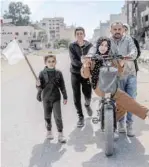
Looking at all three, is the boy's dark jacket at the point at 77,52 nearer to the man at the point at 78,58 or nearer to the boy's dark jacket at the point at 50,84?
the man at the point at 78,58

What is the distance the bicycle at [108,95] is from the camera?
219 inches

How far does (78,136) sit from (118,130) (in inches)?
27.2

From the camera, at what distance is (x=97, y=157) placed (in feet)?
18.5

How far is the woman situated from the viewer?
6.13 metres

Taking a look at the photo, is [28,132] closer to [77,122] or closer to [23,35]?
[77,122]

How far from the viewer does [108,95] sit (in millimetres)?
5930

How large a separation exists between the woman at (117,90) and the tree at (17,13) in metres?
146

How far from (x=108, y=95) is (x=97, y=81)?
1.19ft

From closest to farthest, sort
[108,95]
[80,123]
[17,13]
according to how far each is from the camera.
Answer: [108,95] → [80,123] → [17,13]

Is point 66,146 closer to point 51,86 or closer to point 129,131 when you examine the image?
point 51,86

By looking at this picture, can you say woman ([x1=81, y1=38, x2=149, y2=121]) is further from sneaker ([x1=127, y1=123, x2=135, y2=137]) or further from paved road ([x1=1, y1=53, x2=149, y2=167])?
sneaker ([x1=127, y1=123, x2=135, y2=137])

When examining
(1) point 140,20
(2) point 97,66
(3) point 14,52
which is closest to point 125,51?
(2) point 97,66

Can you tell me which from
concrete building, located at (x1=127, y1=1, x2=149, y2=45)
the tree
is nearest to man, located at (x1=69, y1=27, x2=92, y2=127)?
concrete building, located at (x1=127, y1=1, x2=149, y2=45)

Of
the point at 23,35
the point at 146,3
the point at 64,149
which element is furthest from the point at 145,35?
the point at 64,149
